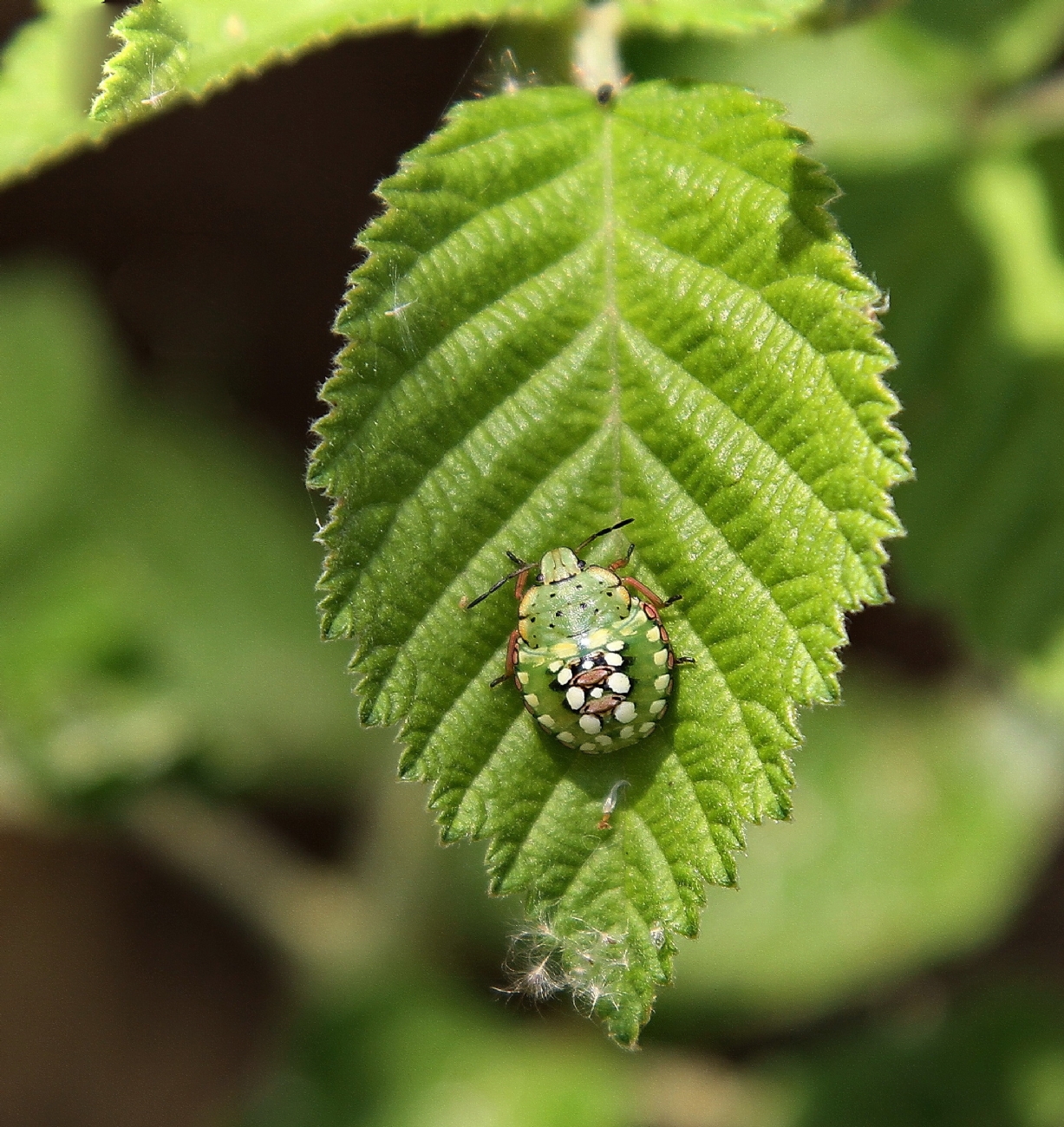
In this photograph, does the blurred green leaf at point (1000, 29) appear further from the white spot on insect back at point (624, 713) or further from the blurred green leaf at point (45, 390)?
the blurred green leaf at point (45, 390)

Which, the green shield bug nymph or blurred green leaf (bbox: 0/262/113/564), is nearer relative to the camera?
the green shield bug nymph

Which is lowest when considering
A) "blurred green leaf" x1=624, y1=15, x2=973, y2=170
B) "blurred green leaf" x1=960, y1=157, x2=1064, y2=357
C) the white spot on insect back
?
the white spot on insect back

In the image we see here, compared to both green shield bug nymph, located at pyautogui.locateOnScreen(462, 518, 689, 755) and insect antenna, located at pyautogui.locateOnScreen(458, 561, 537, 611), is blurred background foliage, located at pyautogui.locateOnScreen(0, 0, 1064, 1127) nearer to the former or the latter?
green shield bug nymph, located at pyautogui.locateOnScreen(462, 518, 689, 755)

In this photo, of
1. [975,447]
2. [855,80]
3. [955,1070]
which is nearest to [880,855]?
[955,1070]

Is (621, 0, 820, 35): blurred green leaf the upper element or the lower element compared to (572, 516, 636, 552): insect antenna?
upper

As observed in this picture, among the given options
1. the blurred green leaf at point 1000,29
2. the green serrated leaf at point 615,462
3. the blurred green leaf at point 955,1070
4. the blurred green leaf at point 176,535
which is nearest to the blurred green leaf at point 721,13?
the green serrated leaf at point 615,462

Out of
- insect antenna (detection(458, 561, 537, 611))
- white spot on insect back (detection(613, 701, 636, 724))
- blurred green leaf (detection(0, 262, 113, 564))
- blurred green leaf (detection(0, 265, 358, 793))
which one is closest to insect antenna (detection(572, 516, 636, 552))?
insect antenna (detection(458, 561, 537, 611))

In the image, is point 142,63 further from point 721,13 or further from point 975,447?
point 975,447
